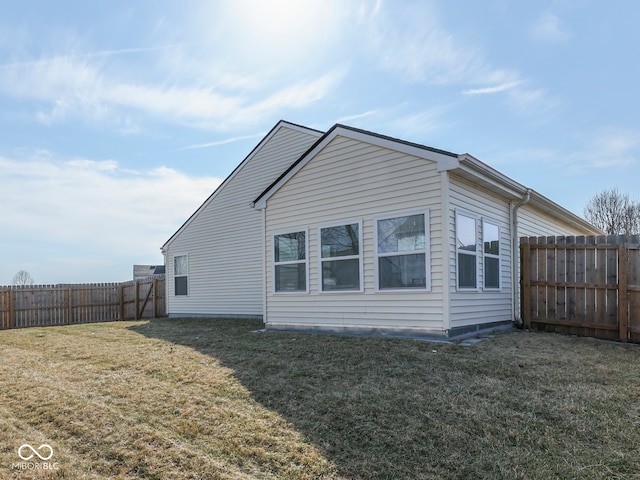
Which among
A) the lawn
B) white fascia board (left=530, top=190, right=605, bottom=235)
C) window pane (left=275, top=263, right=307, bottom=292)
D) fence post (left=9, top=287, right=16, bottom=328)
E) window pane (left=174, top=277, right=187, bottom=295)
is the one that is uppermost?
white fascia board (left=530, top=190, right=605, bottom=235)

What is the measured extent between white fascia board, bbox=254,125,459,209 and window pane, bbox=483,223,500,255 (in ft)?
6.84

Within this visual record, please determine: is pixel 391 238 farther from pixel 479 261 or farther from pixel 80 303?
pixel 80 303

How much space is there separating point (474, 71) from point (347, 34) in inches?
137

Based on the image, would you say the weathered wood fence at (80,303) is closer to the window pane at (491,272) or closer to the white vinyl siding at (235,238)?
the white vinyl siding at (235,238)

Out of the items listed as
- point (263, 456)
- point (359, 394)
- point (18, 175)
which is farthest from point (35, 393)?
point (18, 175)

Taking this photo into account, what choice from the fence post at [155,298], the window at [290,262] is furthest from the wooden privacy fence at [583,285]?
the fence post at [155,298]

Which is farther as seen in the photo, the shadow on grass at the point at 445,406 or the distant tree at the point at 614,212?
the distant tree at the point at 614,212

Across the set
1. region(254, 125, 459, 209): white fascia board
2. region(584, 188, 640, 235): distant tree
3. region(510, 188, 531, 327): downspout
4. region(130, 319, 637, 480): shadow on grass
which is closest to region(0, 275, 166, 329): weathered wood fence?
region(254, 125, 459, 209): white fascia board

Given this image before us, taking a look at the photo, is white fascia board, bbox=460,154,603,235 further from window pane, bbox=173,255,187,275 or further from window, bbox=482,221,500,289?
window pane, bbox=173,255,187,275

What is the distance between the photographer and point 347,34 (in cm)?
855

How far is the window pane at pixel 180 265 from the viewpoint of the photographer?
51.3ft

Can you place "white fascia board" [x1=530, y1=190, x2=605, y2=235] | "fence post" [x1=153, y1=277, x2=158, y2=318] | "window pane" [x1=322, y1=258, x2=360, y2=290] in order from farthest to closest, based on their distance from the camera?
"fence post" [x1=153, y1=277, x2=158, y2=318]
"white fascia board" [x1=530, y1=190, x2=605, y2=235]
"window pane" [x1=322, y1=258, x2=360, y2=290]

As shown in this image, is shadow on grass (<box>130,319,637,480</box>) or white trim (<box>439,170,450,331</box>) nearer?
shadow on grass (<box>130,319,637,480</box>)

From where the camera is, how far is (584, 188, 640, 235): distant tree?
22.9m
